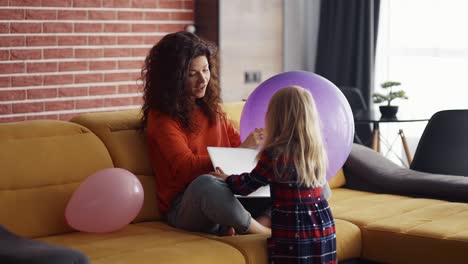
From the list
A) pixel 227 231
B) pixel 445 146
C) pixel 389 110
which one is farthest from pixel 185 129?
pixel 389 110

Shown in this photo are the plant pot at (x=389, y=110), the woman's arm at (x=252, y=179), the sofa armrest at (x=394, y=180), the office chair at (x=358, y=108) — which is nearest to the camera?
the woman's arm at (x=252, y=179)

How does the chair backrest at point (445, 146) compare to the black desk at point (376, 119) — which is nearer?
the chair backrest at point (445, 146)

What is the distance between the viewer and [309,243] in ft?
9.48

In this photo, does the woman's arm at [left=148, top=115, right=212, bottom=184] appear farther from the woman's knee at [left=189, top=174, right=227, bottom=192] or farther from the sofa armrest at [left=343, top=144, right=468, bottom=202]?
the sofa armrest at [left=343, top=144, right=468, bottom=202]

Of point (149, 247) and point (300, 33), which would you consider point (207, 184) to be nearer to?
point (149, 247)

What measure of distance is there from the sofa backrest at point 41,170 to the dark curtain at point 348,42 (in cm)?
324

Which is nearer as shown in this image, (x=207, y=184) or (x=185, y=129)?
(x=207, y=184)

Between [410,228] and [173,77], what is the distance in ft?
3.53

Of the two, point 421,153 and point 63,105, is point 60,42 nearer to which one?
point 63,105

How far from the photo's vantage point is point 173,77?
3363 mm

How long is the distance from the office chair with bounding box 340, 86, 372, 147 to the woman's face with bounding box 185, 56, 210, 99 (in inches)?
74.1

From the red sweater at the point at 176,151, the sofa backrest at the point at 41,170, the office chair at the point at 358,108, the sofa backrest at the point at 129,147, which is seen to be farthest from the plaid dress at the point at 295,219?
the office chair at the point at 358,108

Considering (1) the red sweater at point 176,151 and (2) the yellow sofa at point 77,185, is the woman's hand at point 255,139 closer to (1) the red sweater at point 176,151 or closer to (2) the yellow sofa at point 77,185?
(1) the red sweater at point 176,151

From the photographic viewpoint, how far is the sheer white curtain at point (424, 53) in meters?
5.82
